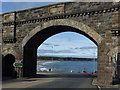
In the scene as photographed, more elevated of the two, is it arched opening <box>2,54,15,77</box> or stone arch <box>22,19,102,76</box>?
stone arch <box>22,19,102,76</box>

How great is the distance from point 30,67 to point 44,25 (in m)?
6.31

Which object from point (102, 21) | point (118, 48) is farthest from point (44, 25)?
point (118, 48)

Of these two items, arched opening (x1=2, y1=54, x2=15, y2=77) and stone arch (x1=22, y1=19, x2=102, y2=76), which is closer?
stone arch (x1=22, y1=19, x2=102, y2=76)

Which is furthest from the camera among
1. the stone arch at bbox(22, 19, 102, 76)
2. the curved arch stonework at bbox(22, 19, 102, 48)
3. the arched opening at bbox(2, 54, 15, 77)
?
the arched opening at bbox(2, 54, 15, 77)

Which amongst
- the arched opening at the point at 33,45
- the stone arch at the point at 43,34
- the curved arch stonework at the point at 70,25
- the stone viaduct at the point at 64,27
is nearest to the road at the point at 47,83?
the stone viaduct at the point at 64,27

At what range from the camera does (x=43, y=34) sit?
1922 cm

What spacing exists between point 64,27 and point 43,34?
2981 mm

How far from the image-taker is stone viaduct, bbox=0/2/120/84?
46.9ft

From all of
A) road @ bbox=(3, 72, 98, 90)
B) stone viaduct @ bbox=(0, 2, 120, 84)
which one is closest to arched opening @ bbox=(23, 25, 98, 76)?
stone viaduct @ bbox=(0, 2, 120, 84)

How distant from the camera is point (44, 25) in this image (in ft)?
58.0

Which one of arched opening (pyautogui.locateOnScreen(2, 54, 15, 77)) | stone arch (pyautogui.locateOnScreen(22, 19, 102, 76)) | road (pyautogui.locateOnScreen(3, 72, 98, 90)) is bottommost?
road (pyautogui.locateOnScreen(3, 72, 98, 90))

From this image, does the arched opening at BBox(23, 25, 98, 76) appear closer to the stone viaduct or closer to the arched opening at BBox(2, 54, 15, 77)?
the stone viaduct

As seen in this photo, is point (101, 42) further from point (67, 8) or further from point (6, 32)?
point (6, 32)

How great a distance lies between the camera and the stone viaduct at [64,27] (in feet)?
46.9
